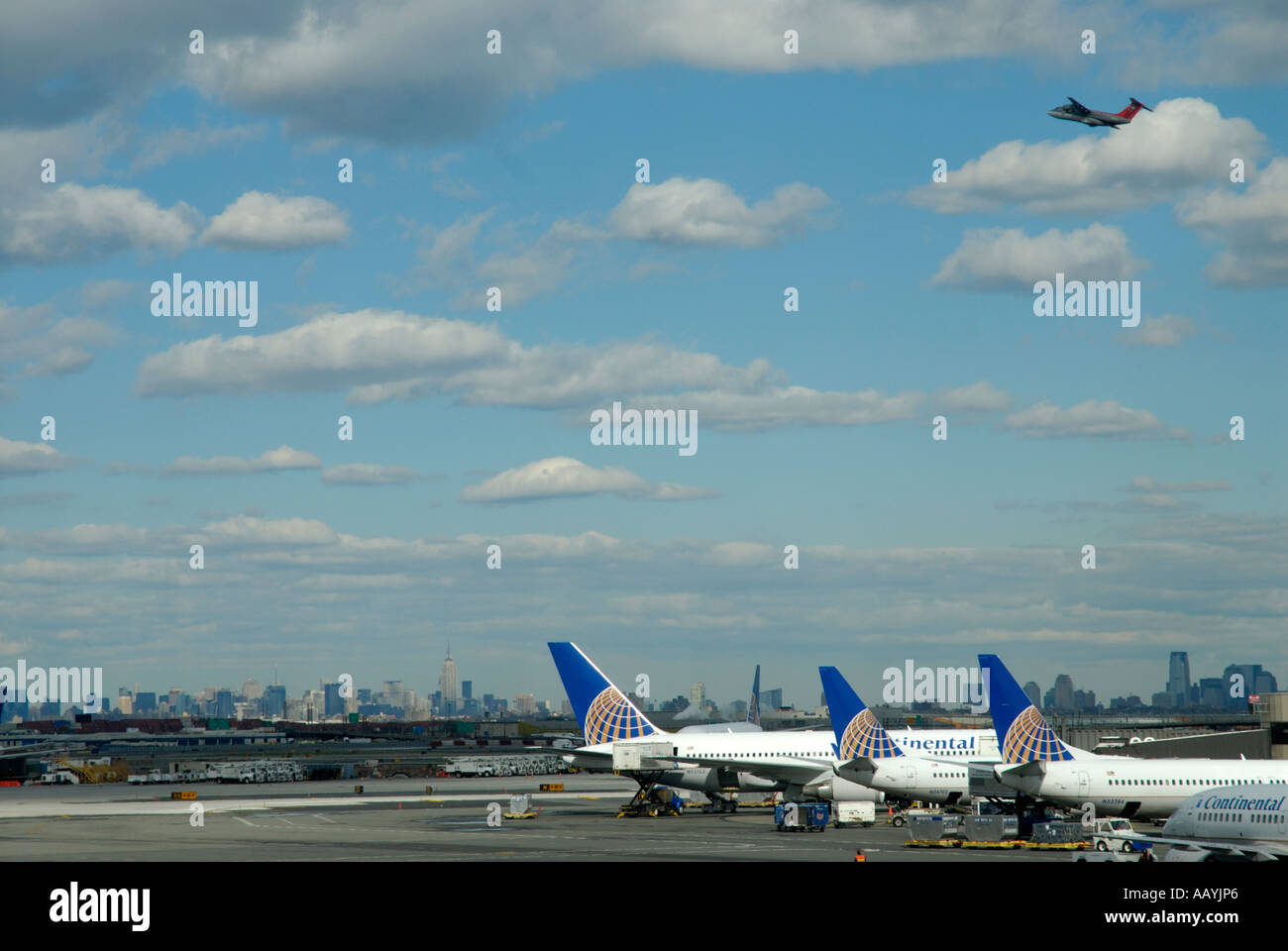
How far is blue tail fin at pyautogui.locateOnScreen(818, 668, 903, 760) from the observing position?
84.2 m

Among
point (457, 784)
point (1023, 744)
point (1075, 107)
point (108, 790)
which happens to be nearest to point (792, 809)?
point (1023, 744)

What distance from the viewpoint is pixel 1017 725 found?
73.1 meters

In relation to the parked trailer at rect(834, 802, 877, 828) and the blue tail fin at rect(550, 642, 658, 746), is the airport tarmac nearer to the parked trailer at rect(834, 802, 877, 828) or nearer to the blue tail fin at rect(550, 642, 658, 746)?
the parked trailer at rect(834, 802, 877, 828)

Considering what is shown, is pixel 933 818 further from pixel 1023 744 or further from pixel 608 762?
pixel 608 762

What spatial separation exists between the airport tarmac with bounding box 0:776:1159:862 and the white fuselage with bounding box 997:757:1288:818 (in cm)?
739

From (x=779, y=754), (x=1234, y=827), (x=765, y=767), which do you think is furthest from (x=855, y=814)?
(x=1234, y=827)

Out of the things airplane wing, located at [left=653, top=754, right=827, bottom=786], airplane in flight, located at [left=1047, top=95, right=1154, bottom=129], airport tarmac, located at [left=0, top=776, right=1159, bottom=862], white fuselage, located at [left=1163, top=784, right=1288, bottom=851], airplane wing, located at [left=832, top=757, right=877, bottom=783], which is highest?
airplane in flight, located at [left=1047, top=95, right=1154, bottom=129]

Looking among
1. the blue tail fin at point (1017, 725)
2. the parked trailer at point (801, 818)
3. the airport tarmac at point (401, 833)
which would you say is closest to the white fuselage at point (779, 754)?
the airport tarmac at point (401, 833)

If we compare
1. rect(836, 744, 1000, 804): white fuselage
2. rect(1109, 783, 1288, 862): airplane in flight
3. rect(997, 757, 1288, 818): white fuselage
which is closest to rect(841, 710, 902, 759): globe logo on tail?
rect(836, 744, 1000, 804): white fuselage

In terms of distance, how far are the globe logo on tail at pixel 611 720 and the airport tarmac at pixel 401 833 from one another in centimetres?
535

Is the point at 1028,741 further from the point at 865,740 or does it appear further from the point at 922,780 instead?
the point at 865,740

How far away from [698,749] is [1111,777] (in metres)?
32.8

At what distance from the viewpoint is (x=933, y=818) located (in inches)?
2640

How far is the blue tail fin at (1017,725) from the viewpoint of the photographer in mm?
72750
